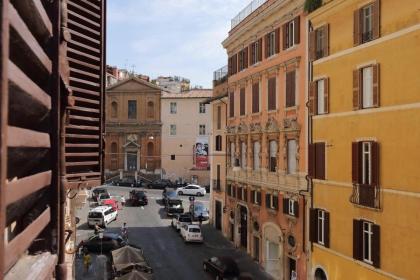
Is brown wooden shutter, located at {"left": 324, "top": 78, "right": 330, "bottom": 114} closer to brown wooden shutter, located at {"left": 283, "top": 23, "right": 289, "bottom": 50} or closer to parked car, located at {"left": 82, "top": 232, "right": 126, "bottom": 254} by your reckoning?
brown wooden shutter, located at {"left": 283, "top": 23, "right": 289, "bottom": 50}

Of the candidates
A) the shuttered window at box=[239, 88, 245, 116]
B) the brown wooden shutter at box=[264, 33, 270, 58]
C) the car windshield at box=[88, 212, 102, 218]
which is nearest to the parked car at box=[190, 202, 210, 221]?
the car windshield at box=[88, 212, 102, 218]

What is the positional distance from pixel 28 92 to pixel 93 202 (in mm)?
54597

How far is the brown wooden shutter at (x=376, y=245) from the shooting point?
18.2m

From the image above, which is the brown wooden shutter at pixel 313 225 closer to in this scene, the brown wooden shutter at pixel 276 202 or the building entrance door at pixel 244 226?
the brown wooden shutter at pixel 276 202

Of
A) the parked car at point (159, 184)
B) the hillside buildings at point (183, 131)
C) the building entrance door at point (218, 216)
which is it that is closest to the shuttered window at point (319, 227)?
the building entrance door at point (218, 216)

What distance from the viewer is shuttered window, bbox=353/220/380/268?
60.3 feet

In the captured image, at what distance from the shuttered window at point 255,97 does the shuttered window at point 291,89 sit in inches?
173

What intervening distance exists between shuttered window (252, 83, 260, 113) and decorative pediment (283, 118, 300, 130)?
4.42m

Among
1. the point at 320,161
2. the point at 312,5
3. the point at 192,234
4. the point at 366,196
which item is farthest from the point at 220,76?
the point at 366,196

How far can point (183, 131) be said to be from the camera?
7269 cm

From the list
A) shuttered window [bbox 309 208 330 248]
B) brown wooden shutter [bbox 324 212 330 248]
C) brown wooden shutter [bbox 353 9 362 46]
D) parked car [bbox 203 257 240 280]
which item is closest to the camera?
brown wooden shutter [bbox 353 9 362 46]

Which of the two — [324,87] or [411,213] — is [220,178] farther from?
[411,213]

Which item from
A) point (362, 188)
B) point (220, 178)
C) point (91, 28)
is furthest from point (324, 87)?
point (220, 178)

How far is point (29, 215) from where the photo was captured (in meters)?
3.98
